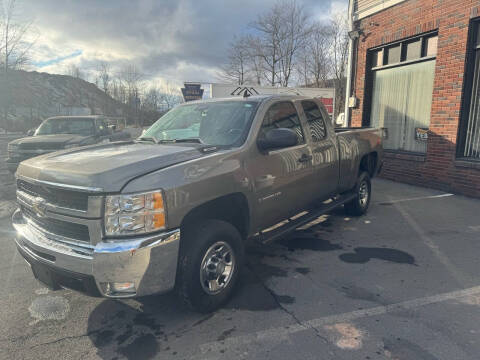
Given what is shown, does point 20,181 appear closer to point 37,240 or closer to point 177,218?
point 37,240

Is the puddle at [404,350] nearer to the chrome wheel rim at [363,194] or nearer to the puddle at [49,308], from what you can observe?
the puddle at [49,308]

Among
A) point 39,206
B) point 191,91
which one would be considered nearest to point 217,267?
point 39,206

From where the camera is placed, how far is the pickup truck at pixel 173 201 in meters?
2.54

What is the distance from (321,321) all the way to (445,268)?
2.05 m

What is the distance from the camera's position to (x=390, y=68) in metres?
10.1

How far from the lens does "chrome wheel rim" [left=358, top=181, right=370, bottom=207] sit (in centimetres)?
617

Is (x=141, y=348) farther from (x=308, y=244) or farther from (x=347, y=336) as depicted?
(x=308, y=244)

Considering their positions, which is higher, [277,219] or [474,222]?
[277,219]

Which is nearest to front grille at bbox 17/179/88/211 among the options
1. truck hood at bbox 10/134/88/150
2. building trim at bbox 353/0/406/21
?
truck hood at bbox 10/134/88/150

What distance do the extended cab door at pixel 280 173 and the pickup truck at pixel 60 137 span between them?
6647 millimetres

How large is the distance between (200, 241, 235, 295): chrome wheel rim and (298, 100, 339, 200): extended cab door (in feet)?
6.06

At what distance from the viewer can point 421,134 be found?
9203 mm

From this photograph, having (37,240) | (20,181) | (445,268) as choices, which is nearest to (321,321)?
(445,268)

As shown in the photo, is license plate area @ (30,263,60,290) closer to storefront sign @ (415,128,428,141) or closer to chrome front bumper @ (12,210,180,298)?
chrome front bumper @ (12,210,180,298)
